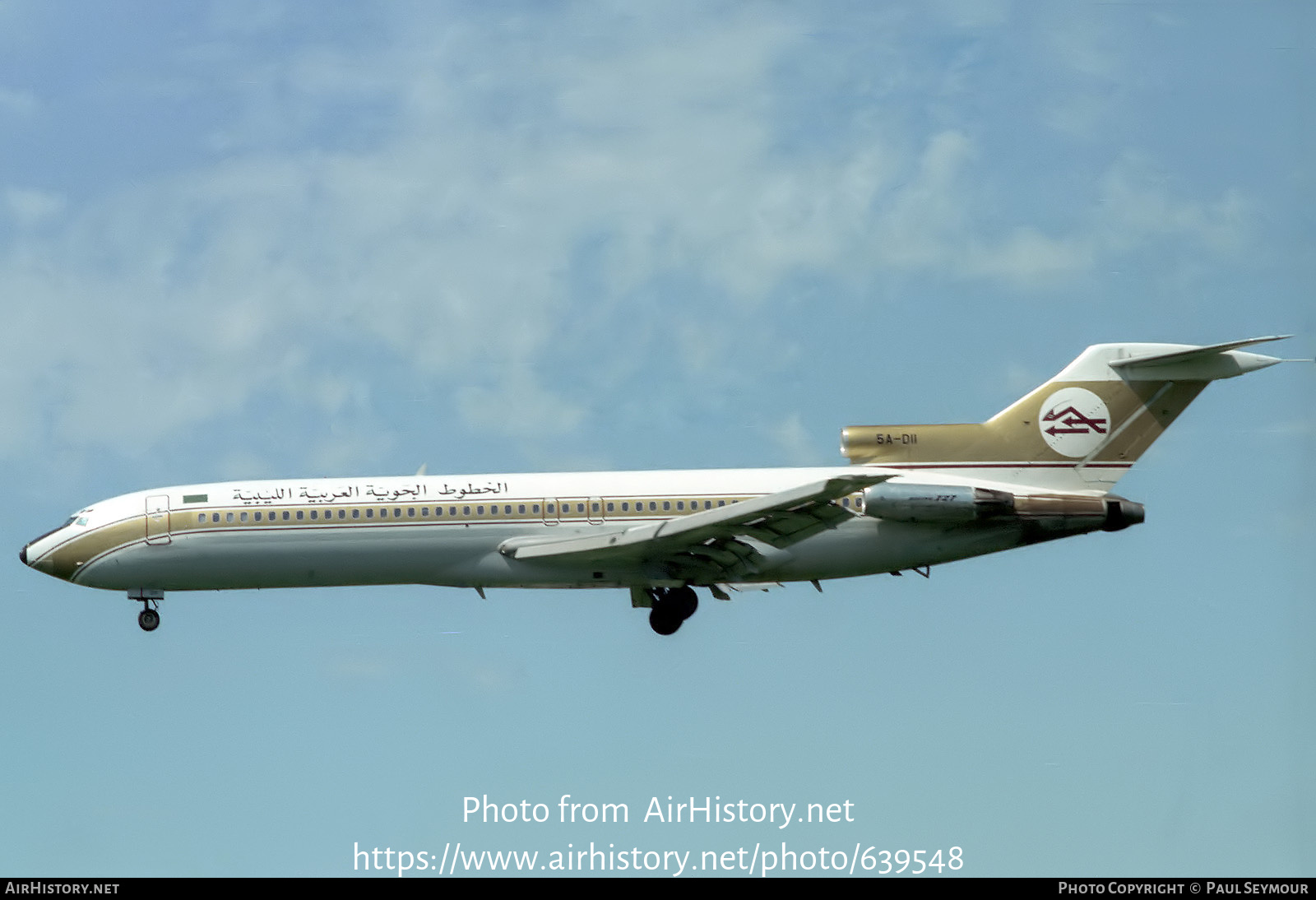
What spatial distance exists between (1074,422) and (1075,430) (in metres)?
0.19

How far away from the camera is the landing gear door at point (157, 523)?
119ft

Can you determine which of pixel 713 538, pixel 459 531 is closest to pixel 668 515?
pixel 713 538

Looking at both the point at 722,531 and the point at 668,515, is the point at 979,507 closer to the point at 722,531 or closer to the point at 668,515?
the point at 722,531

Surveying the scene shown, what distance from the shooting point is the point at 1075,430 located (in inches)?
1435

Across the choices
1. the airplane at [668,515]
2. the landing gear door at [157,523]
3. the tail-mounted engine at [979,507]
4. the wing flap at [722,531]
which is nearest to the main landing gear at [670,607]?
the airplane at [668,515]

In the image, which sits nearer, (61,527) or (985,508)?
(985,508)

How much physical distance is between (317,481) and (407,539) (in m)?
2.60

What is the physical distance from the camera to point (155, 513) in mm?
36406

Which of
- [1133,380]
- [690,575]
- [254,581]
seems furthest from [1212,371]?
[254,581]

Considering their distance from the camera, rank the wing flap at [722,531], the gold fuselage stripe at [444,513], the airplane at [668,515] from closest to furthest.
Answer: the wing flap at [722,531] < the airplane at [668,515] < the gold fuselage stripe at [444,513]

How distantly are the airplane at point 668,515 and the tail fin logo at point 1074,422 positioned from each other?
4 cm

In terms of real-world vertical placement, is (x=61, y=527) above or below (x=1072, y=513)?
above

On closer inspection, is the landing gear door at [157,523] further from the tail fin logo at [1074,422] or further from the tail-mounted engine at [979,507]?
the tail fin logo at [1074,422]

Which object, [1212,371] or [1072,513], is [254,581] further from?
[1212,371]
